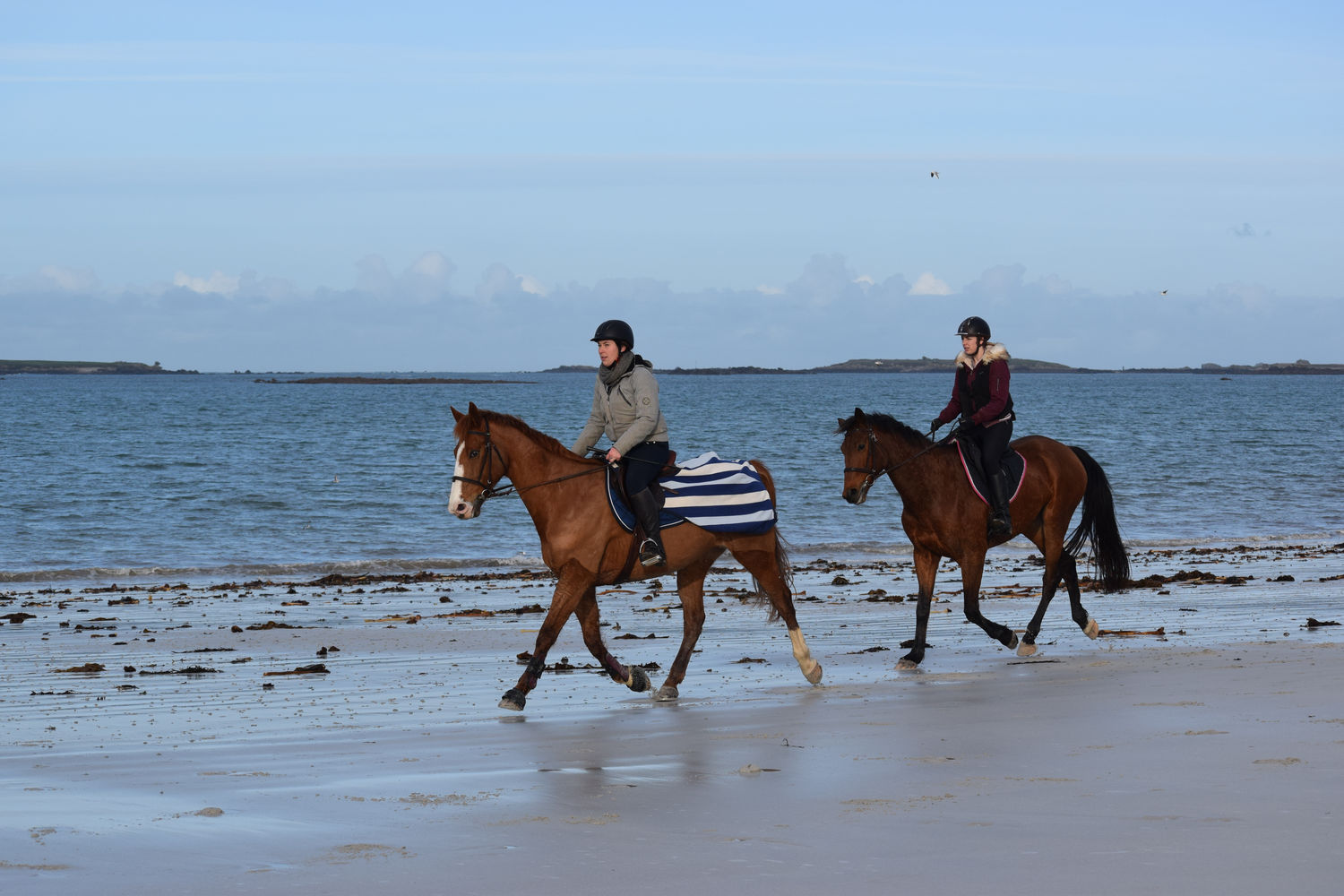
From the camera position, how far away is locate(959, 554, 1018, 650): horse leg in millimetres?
10648

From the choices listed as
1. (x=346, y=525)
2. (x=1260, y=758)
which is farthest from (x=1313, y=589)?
(x=346, y=525)

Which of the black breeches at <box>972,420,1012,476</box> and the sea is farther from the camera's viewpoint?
the sea

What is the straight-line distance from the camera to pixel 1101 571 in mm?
12641

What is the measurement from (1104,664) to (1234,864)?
5.37 meters

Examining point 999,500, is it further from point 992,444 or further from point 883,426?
point 883,426

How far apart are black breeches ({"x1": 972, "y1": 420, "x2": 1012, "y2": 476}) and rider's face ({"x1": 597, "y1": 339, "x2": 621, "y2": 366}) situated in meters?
3.60

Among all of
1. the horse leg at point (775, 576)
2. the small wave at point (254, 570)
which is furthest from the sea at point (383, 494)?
the horse leg at point (775, 576)

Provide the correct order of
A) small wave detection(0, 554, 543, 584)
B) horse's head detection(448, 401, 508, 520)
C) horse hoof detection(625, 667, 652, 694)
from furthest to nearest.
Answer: small wave detection(0, 554, 543, 584) → horse hoof detection(625, 667, 652, 694) → horse's head detection(448, 401, 508, 520)

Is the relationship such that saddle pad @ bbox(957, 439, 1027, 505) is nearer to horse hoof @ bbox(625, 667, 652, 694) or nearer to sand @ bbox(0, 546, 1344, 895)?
sand @ bbox(0, 546, 1344, 895)

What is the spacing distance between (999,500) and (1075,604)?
1376 mm

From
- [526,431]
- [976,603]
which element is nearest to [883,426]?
[976,603]

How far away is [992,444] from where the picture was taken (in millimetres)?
10914

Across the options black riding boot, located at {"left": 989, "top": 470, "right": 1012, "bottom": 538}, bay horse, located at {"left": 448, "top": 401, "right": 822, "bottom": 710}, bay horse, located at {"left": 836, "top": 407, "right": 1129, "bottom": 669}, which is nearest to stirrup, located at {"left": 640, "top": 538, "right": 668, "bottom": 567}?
bay horse, located at {"left": 448, "top": 401, "right": 822, "bottom": 710}

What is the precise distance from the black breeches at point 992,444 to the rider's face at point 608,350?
3599mm
